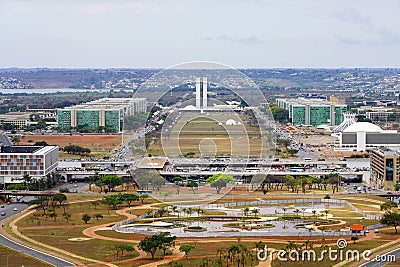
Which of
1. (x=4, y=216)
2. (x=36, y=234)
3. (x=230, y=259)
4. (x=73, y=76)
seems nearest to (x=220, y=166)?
(x=4, y=216)

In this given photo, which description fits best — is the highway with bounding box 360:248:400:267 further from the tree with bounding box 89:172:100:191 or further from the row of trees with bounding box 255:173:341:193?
the tree with bounding box 89:172:100:191

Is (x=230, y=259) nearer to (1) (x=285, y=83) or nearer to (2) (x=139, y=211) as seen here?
(2) (x=139, y=211)

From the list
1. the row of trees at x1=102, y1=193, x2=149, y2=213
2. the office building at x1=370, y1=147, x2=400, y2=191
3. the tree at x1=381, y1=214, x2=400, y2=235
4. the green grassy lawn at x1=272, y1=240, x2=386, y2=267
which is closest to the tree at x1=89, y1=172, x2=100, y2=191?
the row of trees at x1=102, y1=193, x2=149, y2=213

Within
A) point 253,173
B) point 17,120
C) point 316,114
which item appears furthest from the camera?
point 316,114

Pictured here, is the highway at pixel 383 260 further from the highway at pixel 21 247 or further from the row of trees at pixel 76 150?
the row of trees at pixel 76 150

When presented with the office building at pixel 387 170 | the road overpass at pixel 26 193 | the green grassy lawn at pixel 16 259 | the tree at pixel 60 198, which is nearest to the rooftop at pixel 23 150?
the road overpass at pixel 26 193

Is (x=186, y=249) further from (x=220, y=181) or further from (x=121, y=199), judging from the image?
(x=220, y=181)

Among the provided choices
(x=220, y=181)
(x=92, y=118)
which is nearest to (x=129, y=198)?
(x=220, y=181)
